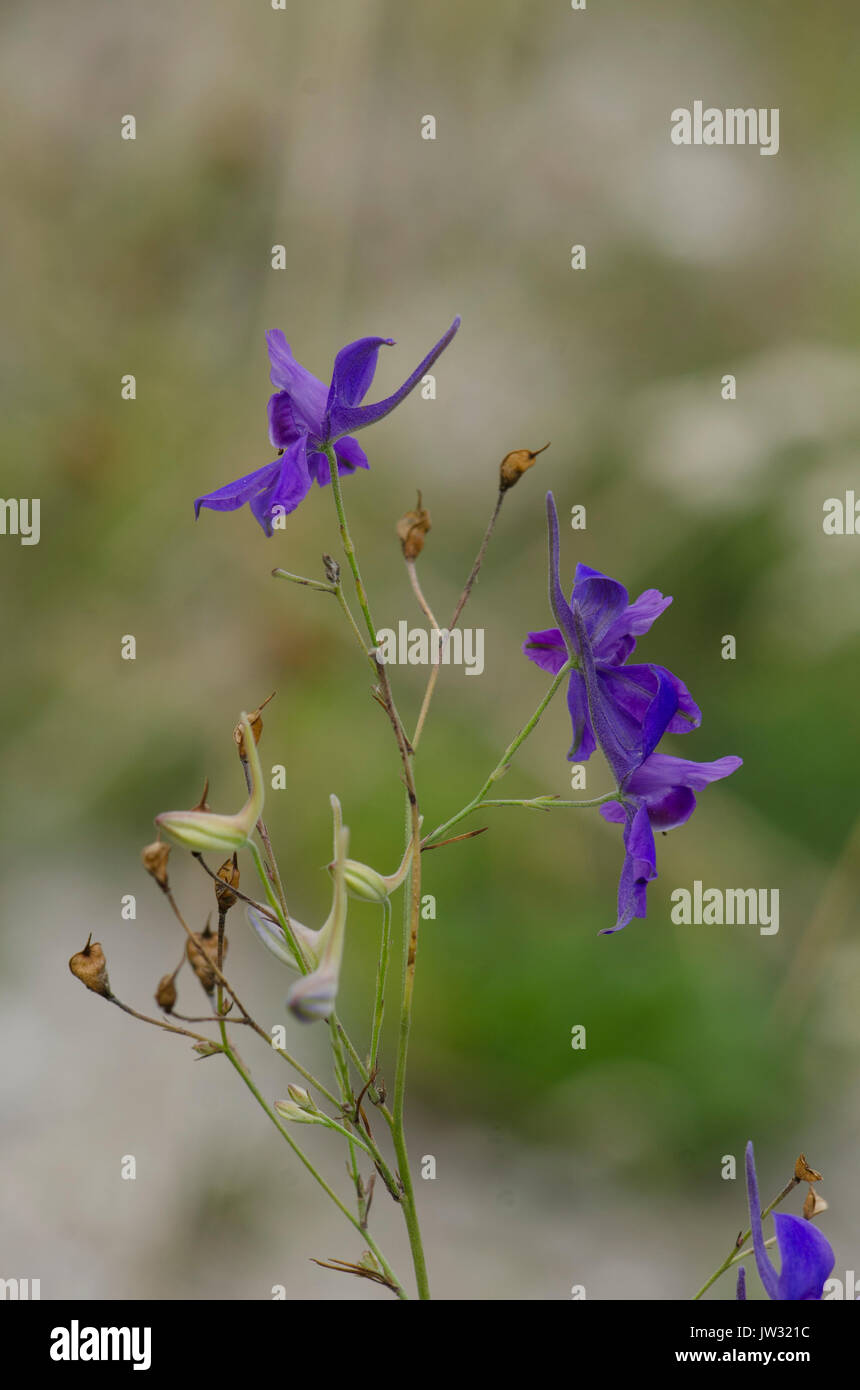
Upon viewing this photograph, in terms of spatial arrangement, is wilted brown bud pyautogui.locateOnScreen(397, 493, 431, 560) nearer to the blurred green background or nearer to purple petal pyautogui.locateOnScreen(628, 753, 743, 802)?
purple petal pyautogui.locateOnScreen(628, 753, 743, 802)

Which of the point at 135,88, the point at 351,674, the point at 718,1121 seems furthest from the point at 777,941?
the point at 135,88

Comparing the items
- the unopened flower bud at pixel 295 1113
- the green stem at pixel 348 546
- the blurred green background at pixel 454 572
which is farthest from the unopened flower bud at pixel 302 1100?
the blurred green background at pixel 454 572

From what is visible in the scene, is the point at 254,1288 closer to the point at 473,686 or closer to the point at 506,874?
the point at 506,874

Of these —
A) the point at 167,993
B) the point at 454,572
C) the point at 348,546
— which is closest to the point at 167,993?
the point at 167,993

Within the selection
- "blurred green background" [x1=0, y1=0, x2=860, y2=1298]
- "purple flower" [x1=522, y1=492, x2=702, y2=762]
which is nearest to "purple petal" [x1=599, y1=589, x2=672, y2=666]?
"purple flower" [x1=522, y1=492, x2=702, y2=762]

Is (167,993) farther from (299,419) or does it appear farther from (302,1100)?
(299,419)

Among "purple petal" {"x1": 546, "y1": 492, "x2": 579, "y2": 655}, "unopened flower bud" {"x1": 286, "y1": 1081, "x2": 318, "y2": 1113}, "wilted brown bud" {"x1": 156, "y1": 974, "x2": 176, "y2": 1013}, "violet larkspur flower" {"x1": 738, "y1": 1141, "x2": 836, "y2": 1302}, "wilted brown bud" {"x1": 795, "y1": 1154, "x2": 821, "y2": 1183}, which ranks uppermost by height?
"purple petal" {"x1": 546, "y1": 492, "x2": 579, "y2": 655}
